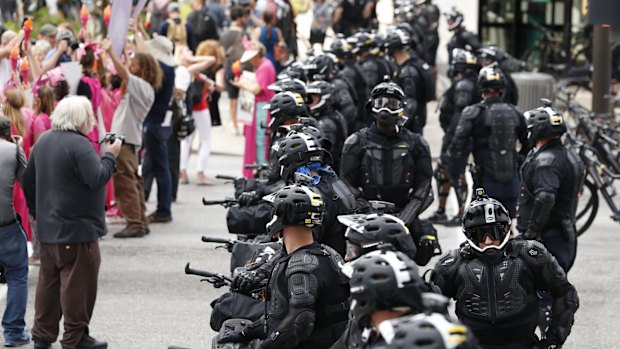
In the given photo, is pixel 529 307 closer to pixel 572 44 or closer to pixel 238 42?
pixel 238 42

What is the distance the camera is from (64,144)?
935 centimetres

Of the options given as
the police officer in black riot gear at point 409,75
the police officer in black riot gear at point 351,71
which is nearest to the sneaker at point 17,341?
the police officer in black riot gear at point 351,71

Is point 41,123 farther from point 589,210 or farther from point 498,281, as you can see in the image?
point 589,210

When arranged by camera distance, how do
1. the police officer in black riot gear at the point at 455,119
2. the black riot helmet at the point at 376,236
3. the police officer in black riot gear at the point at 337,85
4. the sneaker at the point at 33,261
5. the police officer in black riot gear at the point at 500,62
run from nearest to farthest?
the black riot helmet at the point at 376,236
the sneaker at the point at 33,261
the police officer in black riot gear at the point at 337,85
the police officer in black riot gear at the point at 455,119
the police officer in black riot gear at the point at 500,62

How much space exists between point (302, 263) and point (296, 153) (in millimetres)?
1934

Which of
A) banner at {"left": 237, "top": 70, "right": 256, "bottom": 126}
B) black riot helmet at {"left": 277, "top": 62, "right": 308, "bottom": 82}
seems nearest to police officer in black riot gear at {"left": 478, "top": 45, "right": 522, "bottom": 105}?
black riot helmet at {"left": 277, "top": 62, "right": 308, "bottom": 82}

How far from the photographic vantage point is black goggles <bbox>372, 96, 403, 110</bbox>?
10109 mm

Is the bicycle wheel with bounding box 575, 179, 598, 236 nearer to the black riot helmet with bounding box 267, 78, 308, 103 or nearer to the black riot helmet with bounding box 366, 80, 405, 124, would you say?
the black riot helmet with bounding box 267, 78, 308, 103

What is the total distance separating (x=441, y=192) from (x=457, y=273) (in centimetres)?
798

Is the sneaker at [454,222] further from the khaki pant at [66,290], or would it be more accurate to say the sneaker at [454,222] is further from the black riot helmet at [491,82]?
the khaki pant at [66,290]

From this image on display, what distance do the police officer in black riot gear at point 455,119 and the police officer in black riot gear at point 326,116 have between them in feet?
6.37

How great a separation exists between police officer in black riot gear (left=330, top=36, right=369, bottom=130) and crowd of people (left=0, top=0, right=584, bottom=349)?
30mm

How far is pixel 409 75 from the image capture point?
1565 centimetres

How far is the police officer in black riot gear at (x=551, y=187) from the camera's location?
9.64 meters
